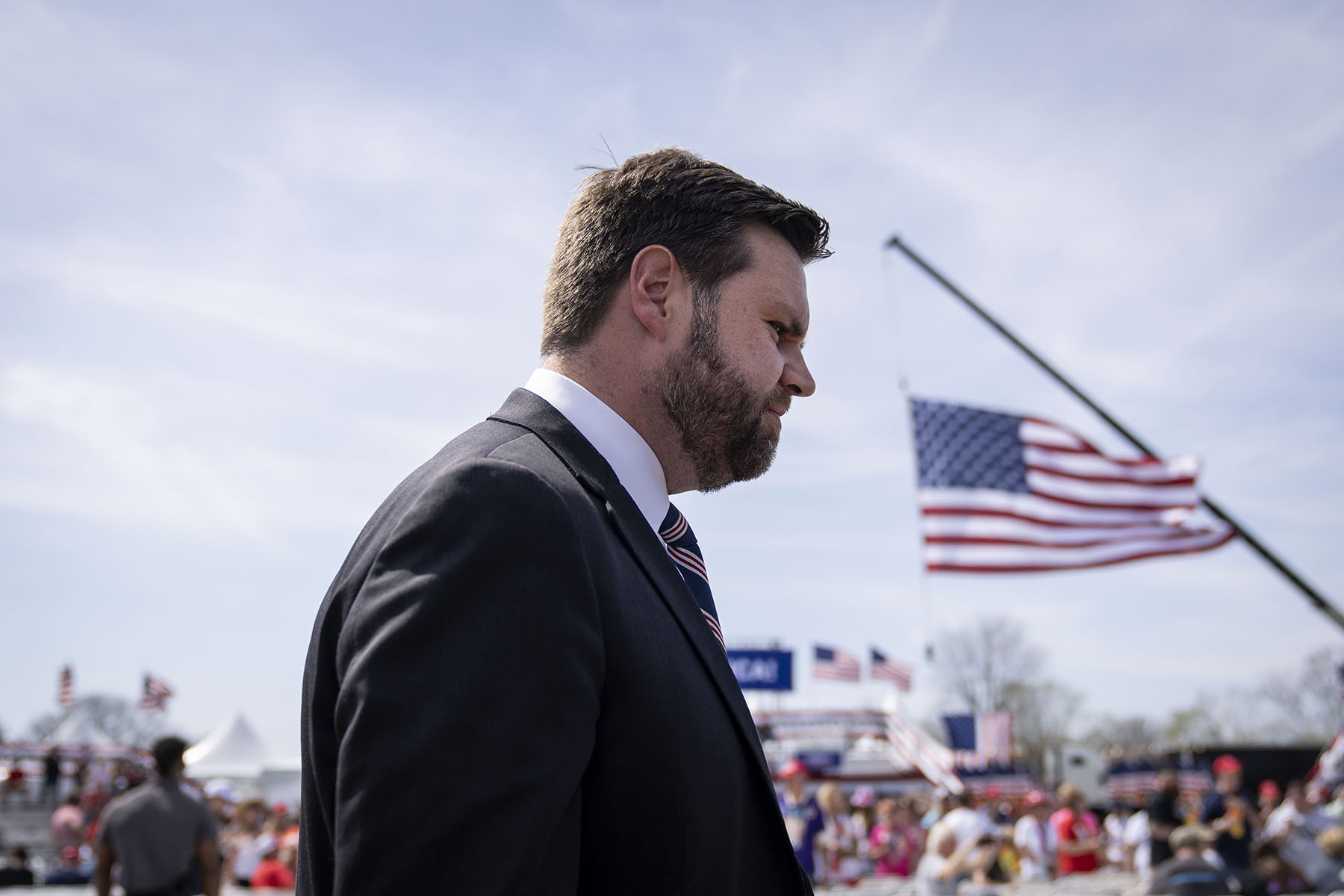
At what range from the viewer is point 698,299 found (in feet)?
5.72

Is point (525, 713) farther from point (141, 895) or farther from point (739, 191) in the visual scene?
point (141, 895)

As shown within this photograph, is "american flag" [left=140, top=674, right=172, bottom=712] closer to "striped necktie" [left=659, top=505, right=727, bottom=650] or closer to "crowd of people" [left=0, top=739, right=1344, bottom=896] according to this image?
"crowd of people" [left=0, top=739, right=1344, bottom=896]

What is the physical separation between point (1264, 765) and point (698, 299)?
3034cm

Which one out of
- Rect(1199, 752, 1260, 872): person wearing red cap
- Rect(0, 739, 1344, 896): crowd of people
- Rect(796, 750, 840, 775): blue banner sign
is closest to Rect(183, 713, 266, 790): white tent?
Rect(0, 739, 1344, 896): crowd of people

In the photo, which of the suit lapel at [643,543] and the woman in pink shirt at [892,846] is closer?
the suit lapel at [643,543]

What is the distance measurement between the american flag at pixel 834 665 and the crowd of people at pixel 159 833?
1672 centimetres

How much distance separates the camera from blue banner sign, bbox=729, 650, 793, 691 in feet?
122

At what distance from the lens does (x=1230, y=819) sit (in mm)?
11297

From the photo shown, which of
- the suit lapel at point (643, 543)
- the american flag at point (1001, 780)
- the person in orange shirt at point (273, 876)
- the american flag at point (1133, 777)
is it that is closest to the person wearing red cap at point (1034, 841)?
the person in orange shirt at point (273, 876)

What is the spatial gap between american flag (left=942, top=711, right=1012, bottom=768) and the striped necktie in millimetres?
28865

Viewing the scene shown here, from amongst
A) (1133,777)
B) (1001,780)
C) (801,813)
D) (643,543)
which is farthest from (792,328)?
(1001,780)

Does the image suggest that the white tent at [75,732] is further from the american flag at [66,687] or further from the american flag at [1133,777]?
the american flag at [1133,777]

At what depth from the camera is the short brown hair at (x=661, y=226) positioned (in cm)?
177

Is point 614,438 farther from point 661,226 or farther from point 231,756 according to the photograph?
point 231,756
